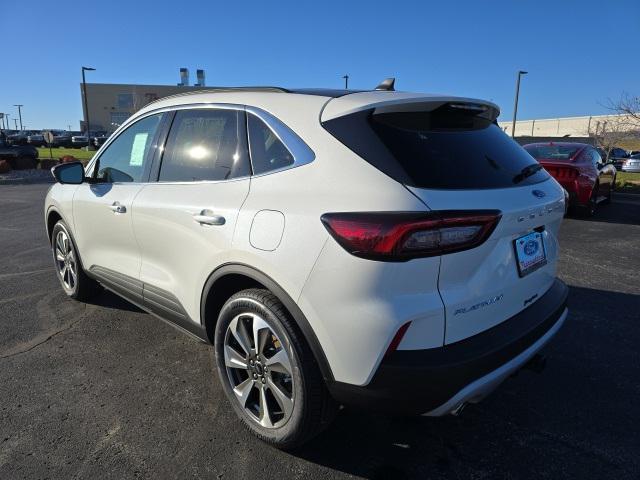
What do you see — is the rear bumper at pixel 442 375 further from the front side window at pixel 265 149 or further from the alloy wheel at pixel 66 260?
the alloy wheel at pixel 66 260

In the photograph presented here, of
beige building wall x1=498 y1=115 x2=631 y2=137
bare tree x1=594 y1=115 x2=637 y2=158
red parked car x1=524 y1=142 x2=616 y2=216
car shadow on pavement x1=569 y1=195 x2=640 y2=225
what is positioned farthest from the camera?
beige building wall x1=498 y1=115 x2=631 y2=137

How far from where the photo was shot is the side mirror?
3.84 metres

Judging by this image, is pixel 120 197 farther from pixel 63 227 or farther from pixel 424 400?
pixel 424 400

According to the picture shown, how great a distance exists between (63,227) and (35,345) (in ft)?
4.00

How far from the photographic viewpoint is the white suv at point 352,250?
1.92m

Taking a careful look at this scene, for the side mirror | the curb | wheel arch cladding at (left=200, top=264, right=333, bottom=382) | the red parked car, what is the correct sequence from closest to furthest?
wheel arch cladding at (left=200, top=264, right=333, bottom=382) < the side mirror < the red parked car < the curb

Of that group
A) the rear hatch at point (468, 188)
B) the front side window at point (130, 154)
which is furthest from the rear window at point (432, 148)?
the front side window at point (130, 154)

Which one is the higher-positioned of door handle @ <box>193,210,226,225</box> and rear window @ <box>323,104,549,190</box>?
rear window @ <box>323,104,549,190</box>

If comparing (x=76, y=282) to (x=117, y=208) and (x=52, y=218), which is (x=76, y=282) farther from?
(x=117, y=208)

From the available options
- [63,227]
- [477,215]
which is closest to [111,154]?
[63,227]

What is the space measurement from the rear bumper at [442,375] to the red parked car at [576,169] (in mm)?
7346

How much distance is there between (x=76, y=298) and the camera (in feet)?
14.9

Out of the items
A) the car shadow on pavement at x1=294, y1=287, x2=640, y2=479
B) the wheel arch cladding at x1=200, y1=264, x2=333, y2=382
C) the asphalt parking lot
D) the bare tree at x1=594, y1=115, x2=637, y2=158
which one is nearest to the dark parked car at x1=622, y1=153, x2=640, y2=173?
the bare tree at x1=594, y1=115, x2=637, y2=158

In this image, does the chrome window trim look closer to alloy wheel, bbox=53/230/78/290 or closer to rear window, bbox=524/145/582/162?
alloy wheel, bbox=53/230/78/290
